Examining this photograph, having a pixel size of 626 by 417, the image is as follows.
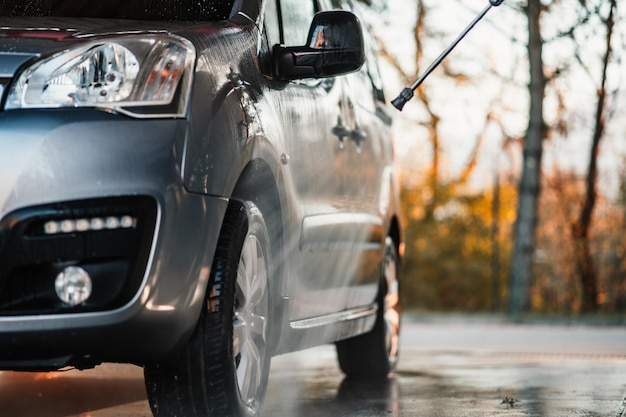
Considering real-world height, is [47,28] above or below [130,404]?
above

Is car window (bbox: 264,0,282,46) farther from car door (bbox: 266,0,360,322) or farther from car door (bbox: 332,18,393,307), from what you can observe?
car door (bbox: 332,18,393,307)

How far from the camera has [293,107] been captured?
16.5 feet

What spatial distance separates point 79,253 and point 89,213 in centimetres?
11

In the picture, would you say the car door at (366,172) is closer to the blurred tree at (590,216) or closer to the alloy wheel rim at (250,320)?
the alloy wheel rim at (250,320)

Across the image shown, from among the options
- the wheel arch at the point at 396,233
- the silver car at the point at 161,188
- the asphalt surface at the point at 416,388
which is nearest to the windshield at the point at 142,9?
the silver car at the point at 161,188

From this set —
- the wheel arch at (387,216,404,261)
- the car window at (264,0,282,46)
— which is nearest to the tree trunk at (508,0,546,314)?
the wheel arch at (387,216,404,261)

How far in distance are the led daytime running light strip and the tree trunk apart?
41.5ft

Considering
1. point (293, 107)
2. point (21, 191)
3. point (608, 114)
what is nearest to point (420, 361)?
point (293, 107)

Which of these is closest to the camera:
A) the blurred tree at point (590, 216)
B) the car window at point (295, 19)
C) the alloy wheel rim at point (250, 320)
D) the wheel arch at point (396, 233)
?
the alloy wheel rim at point (250, 320)

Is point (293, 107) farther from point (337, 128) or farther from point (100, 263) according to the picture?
point (100, 263)

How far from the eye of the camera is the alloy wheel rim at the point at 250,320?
14.8 feet

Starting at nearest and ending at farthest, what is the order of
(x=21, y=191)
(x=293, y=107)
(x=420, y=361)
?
(x=21, y=191), (x=293, y=107), (x=420, y=361)

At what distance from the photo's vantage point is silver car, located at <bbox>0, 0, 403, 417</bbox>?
3799 millimetres

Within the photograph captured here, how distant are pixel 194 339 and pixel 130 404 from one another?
187 centimetres
